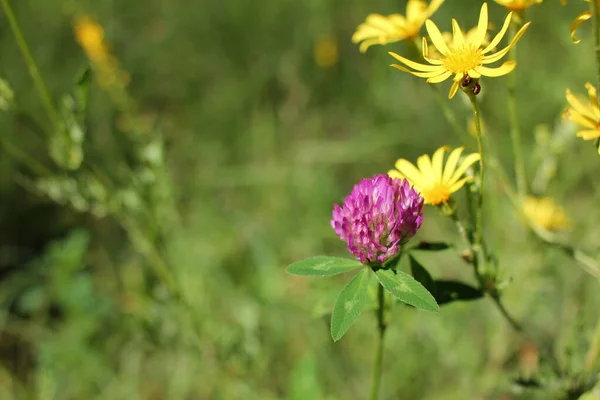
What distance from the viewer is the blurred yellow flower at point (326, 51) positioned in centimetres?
379

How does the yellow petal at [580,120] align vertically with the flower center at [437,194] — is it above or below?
above

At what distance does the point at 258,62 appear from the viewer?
3875mm

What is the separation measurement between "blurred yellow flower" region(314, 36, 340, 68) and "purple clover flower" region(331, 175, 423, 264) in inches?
114

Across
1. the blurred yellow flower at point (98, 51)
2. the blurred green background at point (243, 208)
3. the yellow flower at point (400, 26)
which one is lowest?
the blurred green background at point (243, 208)

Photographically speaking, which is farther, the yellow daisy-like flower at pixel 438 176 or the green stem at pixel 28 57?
the green stem at pixel 28 57

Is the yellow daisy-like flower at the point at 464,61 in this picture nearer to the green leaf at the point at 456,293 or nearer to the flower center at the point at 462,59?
the flower center at the point at 462,59

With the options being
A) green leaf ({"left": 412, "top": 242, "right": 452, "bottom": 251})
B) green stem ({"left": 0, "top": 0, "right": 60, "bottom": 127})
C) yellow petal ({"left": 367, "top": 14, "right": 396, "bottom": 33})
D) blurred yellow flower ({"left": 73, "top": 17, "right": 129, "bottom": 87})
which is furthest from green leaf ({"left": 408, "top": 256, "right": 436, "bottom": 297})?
blurred yellow flower ({"left": 73, "top": 17, "right": 129, "bottom": 87})

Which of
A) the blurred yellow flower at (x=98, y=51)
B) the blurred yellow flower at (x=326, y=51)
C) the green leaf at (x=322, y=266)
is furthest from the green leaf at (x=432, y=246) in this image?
the blurred yellow flower at (x=326, y=51)

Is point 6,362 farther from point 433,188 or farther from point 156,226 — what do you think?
point 433,188

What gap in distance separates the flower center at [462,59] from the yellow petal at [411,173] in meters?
0.23

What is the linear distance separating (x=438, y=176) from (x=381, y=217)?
0.21 meters

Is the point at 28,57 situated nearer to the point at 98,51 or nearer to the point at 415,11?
the point at 415,11

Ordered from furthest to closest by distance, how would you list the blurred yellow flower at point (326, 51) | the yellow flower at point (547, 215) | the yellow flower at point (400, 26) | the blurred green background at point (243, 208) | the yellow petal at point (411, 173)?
the blurred yellow flower at point (326, 51), the yellow flower at point (547, 215), the blurred green background at point (243, 208), the yellow flower at point (400, 26), the yellow petal at point (411, 173)

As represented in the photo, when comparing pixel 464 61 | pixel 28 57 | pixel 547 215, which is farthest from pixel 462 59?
pixel 547 215
